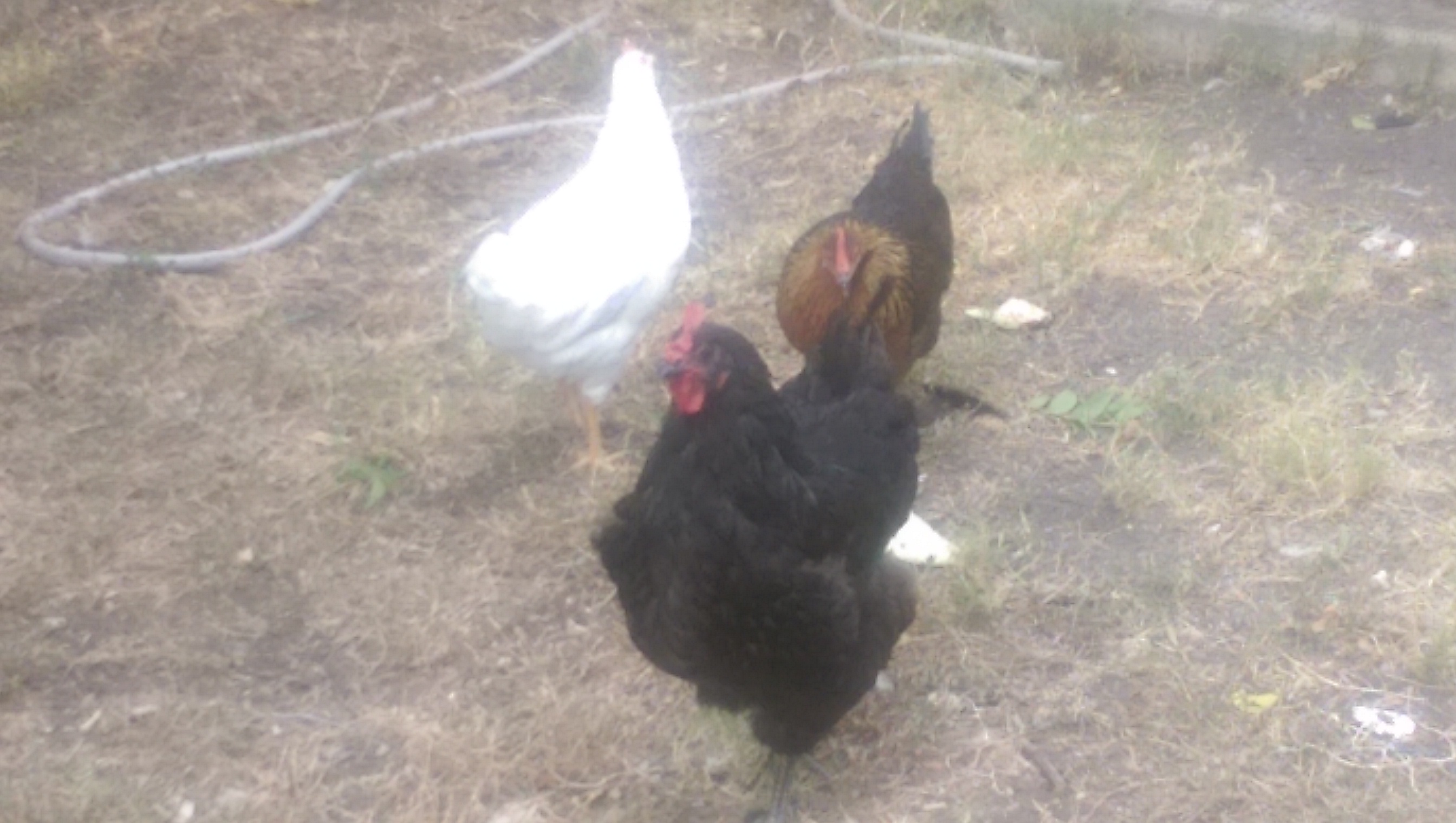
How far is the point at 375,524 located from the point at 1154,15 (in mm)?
4203

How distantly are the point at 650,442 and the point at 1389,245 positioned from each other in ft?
8.99

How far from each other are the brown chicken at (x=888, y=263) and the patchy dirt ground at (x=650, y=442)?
37 centimetres

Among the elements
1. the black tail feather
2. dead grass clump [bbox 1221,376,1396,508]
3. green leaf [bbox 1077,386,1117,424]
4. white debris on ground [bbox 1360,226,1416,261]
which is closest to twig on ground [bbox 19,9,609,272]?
the black tail feather

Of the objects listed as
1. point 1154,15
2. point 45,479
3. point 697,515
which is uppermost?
point 697,515

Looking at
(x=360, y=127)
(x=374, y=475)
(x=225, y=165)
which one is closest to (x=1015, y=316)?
(x=374, y=475)

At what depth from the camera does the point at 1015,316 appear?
439 cm

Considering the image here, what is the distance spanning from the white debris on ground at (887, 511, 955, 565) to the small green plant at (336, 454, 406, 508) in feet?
4.80

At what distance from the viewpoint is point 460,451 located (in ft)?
12.9

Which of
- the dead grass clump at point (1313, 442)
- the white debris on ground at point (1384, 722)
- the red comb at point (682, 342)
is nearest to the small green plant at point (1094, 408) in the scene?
the dead grass clump at point (1313, 442)

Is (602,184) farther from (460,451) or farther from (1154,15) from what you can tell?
(1154,15)

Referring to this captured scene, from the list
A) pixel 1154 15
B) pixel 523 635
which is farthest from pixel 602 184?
pixel 1154 15

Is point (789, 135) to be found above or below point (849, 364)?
below

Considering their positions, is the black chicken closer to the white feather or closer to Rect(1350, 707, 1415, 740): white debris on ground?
the white feather

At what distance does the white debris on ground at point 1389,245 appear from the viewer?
4570 mm
